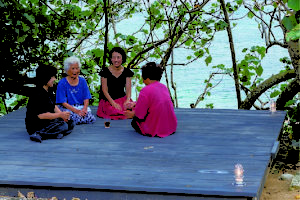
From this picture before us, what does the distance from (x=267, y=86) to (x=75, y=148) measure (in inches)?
156

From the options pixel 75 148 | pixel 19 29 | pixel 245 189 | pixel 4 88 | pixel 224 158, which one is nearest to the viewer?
pixel 245 189

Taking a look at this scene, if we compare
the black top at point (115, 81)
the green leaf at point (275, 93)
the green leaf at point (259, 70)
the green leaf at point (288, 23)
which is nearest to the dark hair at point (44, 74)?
the black top at point (115, 81)

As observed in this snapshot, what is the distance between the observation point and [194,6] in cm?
871

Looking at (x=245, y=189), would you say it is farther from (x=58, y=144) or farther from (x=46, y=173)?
(x=58, y=144)

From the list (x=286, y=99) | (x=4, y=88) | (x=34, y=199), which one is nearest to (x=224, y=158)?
(x=34, y=199)

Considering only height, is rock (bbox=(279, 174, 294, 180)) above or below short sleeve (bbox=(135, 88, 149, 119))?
below

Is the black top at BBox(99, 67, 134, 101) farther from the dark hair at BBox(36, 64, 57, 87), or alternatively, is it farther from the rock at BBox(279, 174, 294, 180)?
the rock at BBox(279, 174, 294, 180)

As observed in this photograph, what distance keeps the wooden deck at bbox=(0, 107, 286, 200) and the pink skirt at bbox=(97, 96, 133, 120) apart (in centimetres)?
15

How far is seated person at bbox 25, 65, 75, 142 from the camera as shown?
6.29 metres

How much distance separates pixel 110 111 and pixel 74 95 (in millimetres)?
523

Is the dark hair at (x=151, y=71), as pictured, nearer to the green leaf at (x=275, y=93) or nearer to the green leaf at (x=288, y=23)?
the green leaf at (x=288, y=23)

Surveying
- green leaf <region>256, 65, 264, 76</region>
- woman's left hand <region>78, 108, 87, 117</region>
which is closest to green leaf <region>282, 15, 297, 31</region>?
woman's left hand <region>78, 108, 87, 117</region>

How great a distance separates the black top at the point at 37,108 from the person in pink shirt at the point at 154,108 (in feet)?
3.14

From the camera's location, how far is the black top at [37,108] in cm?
630
